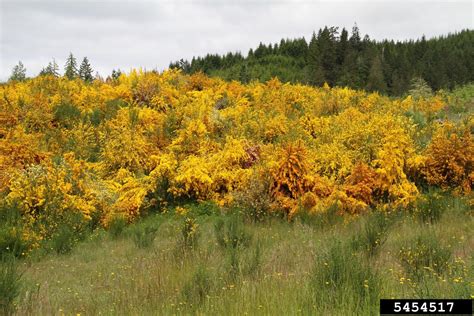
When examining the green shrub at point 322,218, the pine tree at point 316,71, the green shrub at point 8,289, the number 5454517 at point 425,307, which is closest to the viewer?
the number 5454517 at point 425,307

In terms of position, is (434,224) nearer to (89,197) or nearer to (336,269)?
(336,269)

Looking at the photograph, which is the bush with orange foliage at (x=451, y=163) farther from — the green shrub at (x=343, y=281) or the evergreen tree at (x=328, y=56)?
the evergreen tree at (x=328, y=56)

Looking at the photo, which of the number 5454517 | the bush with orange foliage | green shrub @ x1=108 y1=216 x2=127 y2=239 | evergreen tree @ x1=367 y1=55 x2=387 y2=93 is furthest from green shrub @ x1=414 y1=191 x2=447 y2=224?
evergreen tree @ x1=367 y1=55 x2=387 y2=93

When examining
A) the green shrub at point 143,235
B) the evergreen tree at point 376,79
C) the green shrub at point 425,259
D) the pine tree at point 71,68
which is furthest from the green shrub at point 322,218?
the evergreen tree at point 376,79

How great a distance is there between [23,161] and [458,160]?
1150 centimetres

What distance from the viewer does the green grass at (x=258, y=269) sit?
185 inches

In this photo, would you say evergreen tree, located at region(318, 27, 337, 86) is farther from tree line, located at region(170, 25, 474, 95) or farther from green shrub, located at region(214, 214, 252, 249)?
green shrub, located at region(214, 214, 252, 249)

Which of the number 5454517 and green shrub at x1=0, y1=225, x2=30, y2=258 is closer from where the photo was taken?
the number 5454517

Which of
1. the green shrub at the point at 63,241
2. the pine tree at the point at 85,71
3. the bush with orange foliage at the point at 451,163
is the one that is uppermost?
the pine tree at the point at 85,71

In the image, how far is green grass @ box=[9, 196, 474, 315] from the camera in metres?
4.70

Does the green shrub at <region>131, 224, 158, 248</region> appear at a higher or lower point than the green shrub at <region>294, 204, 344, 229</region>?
lower

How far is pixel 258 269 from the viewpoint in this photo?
617 centimetres

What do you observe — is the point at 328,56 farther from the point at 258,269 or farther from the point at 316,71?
the point at 258,269

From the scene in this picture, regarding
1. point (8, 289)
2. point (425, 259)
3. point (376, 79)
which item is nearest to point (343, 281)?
point (425, 259)
